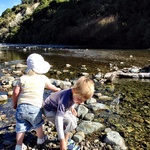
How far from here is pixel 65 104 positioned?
14.1ft

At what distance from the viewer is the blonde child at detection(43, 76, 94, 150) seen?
4105 millimetres

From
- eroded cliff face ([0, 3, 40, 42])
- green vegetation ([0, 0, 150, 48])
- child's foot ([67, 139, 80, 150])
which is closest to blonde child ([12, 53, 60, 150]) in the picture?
child's foot ([67, 139, 80, 150])

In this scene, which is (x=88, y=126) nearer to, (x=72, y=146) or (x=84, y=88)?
(x=72, y=146)

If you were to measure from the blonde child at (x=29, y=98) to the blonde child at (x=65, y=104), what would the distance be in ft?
0.72

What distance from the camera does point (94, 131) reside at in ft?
18.2

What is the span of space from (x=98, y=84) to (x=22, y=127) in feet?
19.9

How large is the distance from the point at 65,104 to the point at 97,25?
147 ft

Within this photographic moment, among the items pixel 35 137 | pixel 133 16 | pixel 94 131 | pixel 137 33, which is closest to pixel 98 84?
pixel 94 131

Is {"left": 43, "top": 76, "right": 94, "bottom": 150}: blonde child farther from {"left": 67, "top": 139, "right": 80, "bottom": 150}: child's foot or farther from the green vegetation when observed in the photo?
the green vegetation

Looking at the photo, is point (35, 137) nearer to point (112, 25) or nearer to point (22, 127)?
point (22, 127)

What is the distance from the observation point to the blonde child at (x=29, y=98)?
4.47 metres

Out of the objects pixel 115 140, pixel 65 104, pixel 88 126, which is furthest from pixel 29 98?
pixel 115 140

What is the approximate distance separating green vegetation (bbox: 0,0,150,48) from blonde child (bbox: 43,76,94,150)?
33.0 m

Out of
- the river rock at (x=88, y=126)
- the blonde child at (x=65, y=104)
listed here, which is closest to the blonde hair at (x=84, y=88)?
the blonde child at (x=65, y=104)
